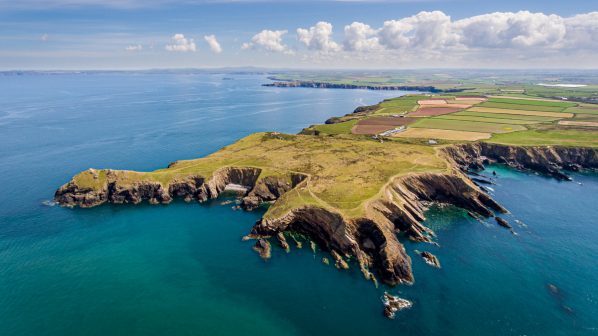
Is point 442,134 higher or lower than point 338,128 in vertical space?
higher

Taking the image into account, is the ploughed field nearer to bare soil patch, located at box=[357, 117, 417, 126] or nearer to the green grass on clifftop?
bare soil patch, located at box=[357, 117, 417, 126]

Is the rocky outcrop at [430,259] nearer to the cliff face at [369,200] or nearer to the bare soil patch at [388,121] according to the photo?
the cliff face at [369,200]

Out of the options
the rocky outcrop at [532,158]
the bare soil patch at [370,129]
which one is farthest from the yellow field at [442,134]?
the rocky outcrop at [532,158]

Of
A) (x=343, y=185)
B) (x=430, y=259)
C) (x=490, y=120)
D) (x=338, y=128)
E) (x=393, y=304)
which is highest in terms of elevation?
(x=490, y=120)

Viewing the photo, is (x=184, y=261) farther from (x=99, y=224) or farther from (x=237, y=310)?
(x=99, y=224)

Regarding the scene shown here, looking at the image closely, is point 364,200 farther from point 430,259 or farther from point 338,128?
point 338,128

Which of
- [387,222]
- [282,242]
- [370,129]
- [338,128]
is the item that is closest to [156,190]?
[282,242]
